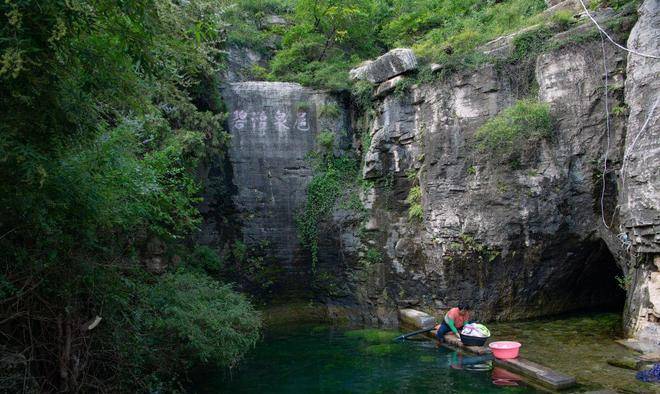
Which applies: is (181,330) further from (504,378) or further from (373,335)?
(373,335)

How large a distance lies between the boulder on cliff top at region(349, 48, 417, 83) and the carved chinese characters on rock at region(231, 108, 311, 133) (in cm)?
207

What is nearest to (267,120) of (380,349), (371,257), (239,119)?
(239,119)

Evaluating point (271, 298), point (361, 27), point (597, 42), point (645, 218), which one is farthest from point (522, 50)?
point (271, 298)

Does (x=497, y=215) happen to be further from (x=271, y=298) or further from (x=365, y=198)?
(x=271, y=298)

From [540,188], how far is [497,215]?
3.46 ft

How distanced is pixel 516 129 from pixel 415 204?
3055 mm

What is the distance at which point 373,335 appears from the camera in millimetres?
11406

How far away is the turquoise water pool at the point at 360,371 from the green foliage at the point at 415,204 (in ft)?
9.98

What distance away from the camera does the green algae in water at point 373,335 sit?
1095 cm

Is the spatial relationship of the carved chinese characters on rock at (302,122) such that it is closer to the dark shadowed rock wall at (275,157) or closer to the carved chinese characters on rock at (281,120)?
the dark shadowed rock wall at (275,157)

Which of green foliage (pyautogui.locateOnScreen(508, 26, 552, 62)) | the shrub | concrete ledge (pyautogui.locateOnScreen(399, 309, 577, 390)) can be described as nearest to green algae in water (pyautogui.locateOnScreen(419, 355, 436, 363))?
concrete ledge (pyautogui.locateOnScreen(399, 309, 577, 390))

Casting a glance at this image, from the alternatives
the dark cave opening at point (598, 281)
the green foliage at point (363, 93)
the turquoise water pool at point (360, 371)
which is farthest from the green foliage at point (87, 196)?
the green foliage at point (363, 93)

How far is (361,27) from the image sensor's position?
18.2 meters

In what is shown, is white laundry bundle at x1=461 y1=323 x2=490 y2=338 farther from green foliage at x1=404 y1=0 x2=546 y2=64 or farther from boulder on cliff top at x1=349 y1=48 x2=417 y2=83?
boulder on cliff top at x1=349 y1=48 x2=417 y2=83
